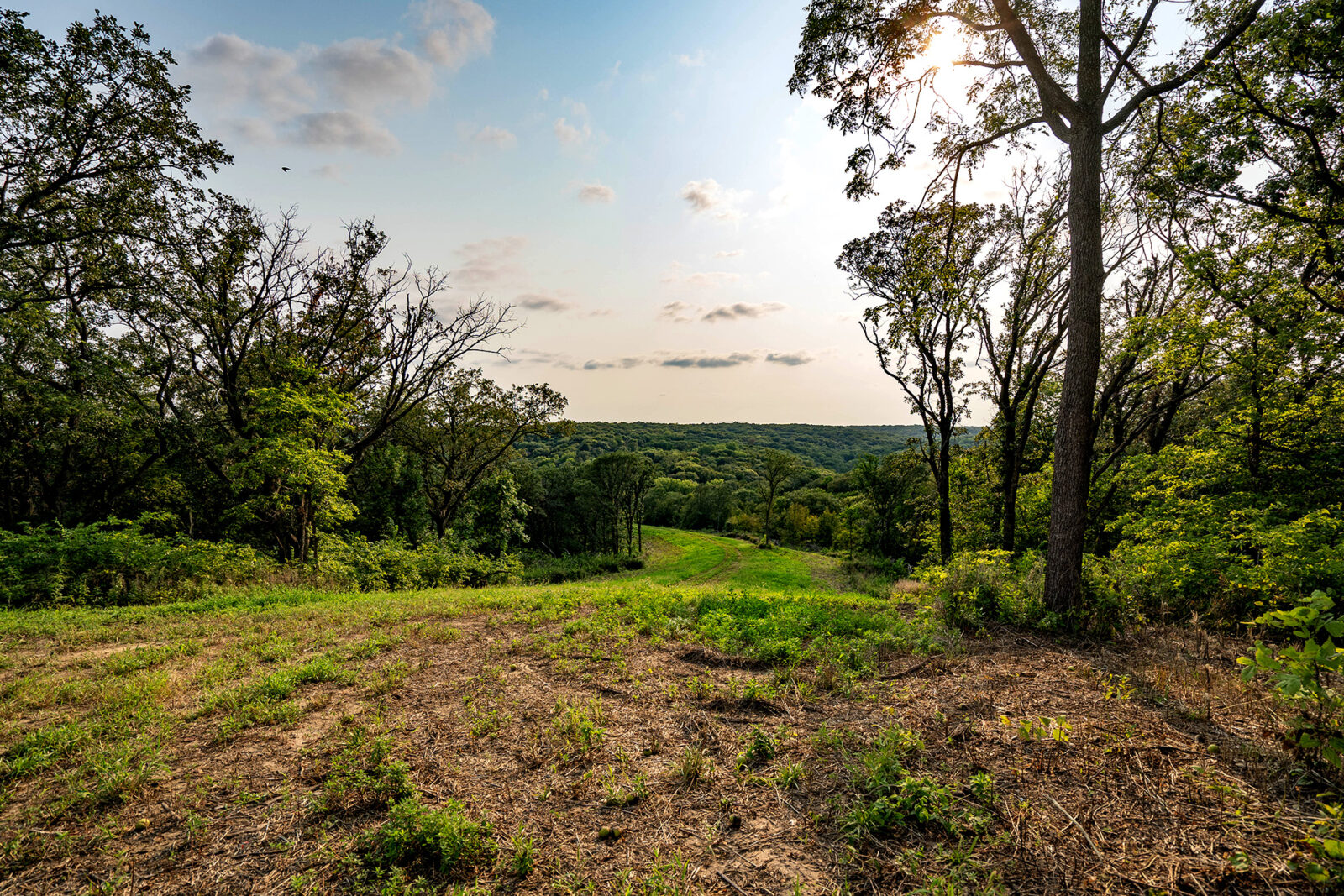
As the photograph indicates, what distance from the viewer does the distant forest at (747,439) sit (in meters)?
97.4

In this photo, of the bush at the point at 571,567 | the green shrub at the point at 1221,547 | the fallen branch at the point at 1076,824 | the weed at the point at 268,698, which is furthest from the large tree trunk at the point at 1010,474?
the bush at the point at 571,567

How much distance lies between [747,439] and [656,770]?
144 m

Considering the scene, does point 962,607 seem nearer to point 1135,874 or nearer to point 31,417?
point 1135,874

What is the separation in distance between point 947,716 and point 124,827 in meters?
6.02

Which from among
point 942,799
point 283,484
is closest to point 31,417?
point 283,484

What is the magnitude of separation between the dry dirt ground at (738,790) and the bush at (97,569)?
6.37 m

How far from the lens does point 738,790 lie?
348 cm

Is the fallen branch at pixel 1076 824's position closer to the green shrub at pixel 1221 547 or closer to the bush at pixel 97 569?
the green shrub at pixel 1221 547

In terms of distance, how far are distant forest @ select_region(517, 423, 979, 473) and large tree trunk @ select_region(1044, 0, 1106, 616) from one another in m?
79.8

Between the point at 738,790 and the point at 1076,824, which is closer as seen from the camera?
the point at 1076,824

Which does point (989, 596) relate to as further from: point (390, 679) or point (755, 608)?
point (390, 679)

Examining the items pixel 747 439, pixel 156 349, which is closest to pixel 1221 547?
pixel 156 349

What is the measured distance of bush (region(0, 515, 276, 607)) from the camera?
9.50 meters

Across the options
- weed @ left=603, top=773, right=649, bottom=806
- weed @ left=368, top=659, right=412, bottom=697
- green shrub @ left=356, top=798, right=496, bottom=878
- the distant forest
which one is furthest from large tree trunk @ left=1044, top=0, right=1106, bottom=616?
the distant forest
